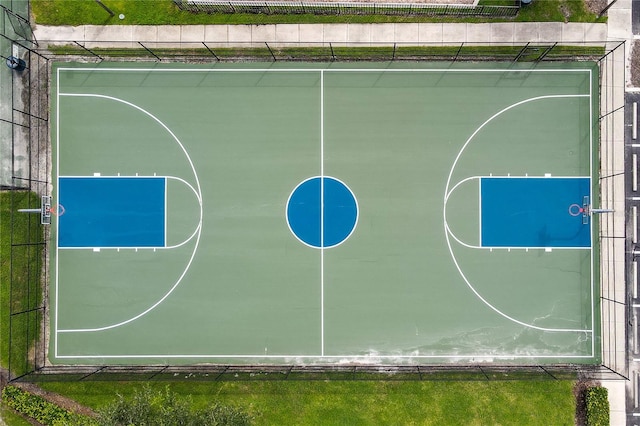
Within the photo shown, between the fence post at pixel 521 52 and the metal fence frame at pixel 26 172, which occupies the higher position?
the fence post at pixel 521 52

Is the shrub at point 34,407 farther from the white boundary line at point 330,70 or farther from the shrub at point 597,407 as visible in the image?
the shrub at point 597,407

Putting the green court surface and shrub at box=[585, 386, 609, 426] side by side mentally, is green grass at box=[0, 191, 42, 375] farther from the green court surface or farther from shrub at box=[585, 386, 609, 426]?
shrub at box=[585, 386, 609, 426]

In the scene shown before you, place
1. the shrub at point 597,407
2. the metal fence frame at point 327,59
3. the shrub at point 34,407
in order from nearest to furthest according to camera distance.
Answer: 1. the shrub at point 597,407
2. the shrub at point 34,407
3. the metal fence frame at point 327,59

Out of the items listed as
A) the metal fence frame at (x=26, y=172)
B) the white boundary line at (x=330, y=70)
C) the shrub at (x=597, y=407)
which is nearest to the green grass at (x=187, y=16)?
the metal fence frame at (x=26, y=172)

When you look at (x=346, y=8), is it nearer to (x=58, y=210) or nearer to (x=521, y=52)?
(x=521, y=52)

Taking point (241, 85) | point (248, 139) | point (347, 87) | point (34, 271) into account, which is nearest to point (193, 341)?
point (34, 271)

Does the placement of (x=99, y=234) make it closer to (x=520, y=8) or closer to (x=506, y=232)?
(x=506, y=232)

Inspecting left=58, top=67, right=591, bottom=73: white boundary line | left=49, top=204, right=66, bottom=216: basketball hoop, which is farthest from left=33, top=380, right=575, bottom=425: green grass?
left=58, top=67, right=591, bottom=73: white boundary line
